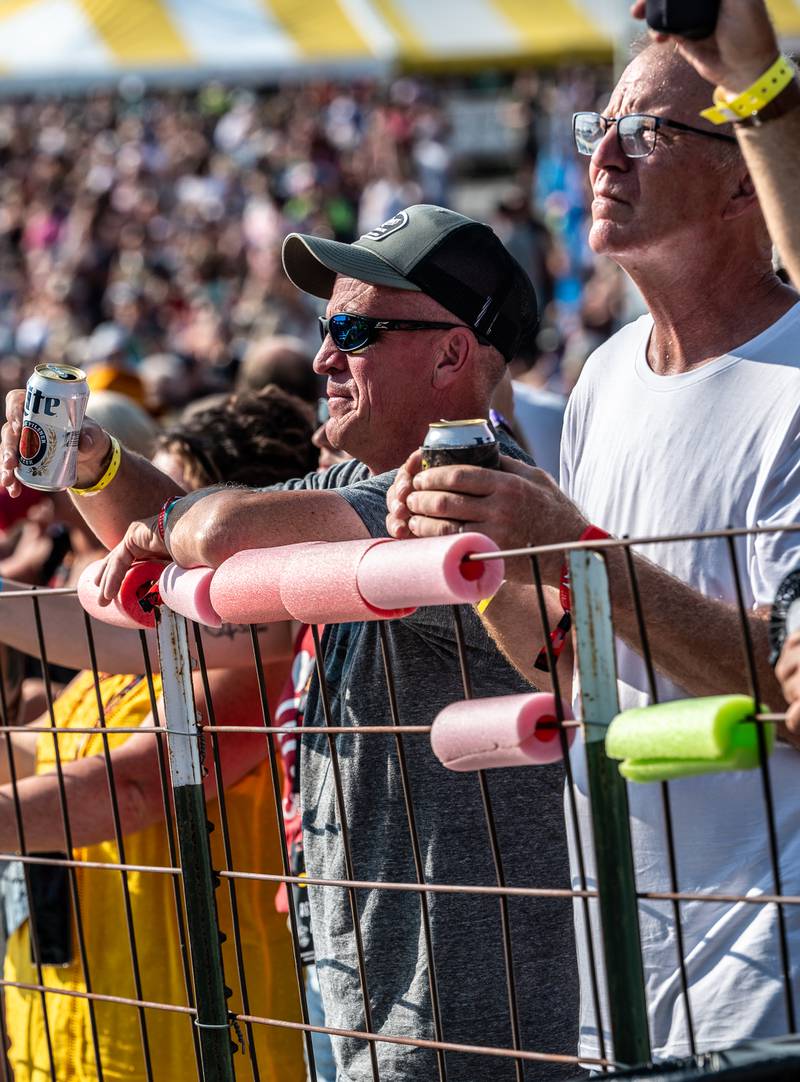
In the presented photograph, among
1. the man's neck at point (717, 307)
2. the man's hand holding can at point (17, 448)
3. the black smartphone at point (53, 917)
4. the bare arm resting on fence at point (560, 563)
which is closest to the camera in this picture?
the bare arm resting on fence at point (560, 563)

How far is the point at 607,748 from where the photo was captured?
1660mm

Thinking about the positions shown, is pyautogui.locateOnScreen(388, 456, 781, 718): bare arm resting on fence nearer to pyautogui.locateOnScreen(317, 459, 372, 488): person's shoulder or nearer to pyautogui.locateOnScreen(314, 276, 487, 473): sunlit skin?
pyautogui.locateOnScreen(314, 276, 487, 473): sunlit skin

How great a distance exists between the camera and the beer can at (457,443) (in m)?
1.81

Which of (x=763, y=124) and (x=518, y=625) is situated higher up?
(x=763, y=124)

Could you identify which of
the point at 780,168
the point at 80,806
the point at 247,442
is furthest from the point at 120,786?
the point at 780,168

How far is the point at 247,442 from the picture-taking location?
346cm

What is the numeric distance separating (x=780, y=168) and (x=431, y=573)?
610 mm

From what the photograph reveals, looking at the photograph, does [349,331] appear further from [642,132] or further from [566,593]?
[566,593]

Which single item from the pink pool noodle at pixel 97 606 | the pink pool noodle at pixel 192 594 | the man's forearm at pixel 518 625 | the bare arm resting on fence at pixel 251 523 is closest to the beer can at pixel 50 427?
the pink pool noodle at pixel 97 606

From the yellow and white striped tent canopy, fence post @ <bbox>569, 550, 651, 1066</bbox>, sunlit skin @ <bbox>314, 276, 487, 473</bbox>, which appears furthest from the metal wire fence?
the yellow and white striped tent canopy

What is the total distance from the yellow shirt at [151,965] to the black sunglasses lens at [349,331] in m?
0.94

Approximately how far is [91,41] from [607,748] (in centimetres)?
993

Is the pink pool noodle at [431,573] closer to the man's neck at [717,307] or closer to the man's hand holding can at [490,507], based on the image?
the man's hand holding can at [490,507]

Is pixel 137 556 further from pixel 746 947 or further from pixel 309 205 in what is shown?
pixel 309 205
